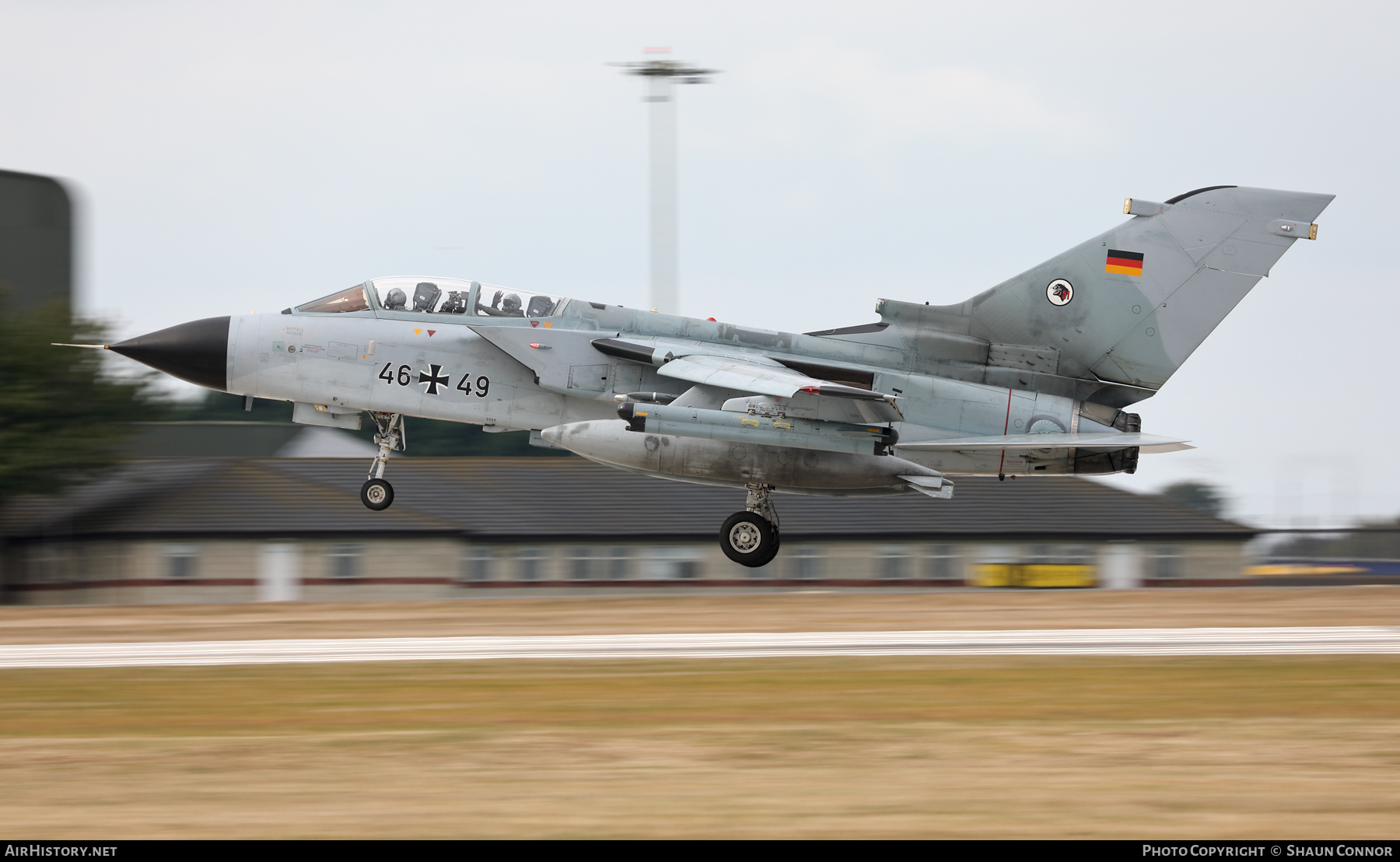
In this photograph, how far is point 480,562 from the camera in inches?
1636

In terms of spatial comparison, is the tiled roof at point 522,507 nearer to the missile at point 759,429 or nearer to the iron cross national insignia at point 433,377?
the iron cross national insignia at point 433,377

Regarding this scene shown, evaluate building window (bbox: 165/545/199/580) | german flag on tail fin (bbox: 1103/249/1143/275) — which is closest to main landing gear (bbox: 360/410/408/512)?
german flag on tail fin (bbox: 1103/249/1143/275)

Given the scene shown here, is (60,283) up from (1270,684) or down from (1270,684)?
up

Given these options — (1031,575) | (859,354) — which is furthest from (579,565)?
(859,354)

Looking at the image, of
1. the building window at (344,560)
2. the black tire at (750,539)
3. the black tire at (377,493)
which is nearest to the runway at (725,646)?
the black tire at (750,539)

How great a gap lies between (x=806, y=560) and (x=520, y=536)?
28.8 ft

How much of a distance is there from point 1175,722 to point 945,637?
5.40m

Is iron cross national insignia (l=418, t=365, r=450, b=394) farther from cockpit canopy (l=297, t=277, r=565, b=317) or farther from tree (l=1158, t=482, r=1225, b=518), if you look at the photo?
tree (l=1158, t=482, r=1225, b=518)

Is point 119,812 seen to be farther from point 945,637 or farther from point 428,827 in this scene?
point 945,637

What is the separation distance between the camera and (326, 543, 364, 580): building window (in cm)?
3925

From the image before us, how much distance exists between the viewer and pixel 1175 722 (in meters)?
10.9

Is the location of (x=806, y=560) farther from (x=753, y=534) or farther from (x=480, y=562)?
(x=753, y=534)

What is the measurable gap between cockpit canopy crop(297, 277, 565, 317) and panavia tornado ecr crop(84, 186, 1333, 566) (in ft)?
0.08

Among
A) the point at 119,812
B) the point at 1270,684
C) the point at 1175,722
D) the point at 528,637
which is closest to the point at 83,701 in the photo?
the point at 119,812
